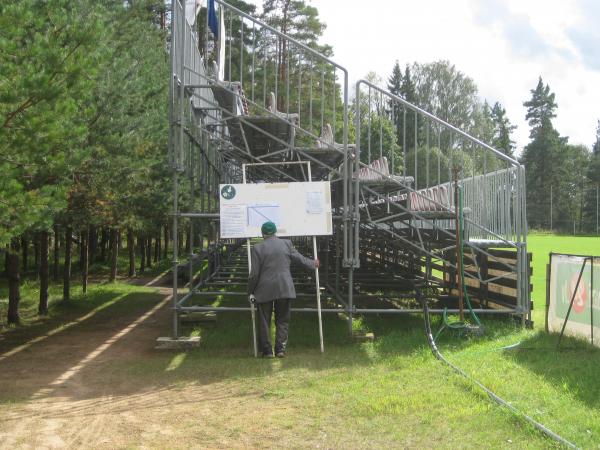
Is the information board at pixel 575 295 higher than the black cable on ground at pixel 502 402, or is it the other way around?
the information board at pixel 575 295

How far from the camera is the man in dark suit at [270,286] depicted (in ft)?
24.9

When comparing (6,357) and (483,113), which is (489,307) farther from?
(483,113)

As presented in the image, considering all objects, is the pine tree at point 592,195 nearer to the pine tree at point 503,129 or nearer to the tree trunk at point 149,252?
the pine tree at point 503,129

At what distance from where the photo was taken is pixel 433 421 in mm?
4922

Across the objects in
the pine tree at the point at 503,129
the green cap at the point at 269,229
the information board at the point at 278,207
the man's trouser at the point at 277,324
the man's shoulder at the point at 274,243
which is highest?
the pine tree at the point at 503,129

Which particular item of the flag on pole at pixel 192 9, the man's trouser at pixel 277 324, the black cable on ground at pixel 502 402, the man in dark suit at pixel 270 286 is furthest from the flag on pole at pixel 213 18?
the black cable on ground at pixel 502 402

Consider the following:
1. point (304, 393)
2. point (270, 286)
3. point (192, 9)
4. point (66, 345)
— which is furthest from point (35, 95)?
point (192, 9)

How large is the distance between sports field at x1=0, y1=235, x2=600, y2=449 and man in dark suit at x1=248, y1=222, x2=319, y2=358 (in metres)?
0.29

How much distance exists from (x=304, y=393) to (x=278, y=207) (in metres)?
2.99

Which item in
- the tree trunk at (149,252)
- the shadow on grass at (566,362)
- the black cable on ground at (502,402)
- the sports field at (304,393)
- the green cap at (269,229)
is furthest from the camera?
the tree trunk at (149,252)

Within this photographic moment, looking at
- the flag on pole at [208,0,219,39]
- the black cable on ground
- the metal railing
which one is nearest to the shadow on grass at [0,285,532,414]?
the black cable on ground

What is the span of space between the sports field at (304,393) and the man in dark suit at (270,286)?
0.29m

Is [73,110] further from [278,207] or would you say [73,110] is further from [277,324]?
[277,324]

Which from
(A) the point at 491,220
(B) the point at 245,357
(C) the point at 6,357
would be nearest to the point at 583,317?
(A) the point at 491,220
